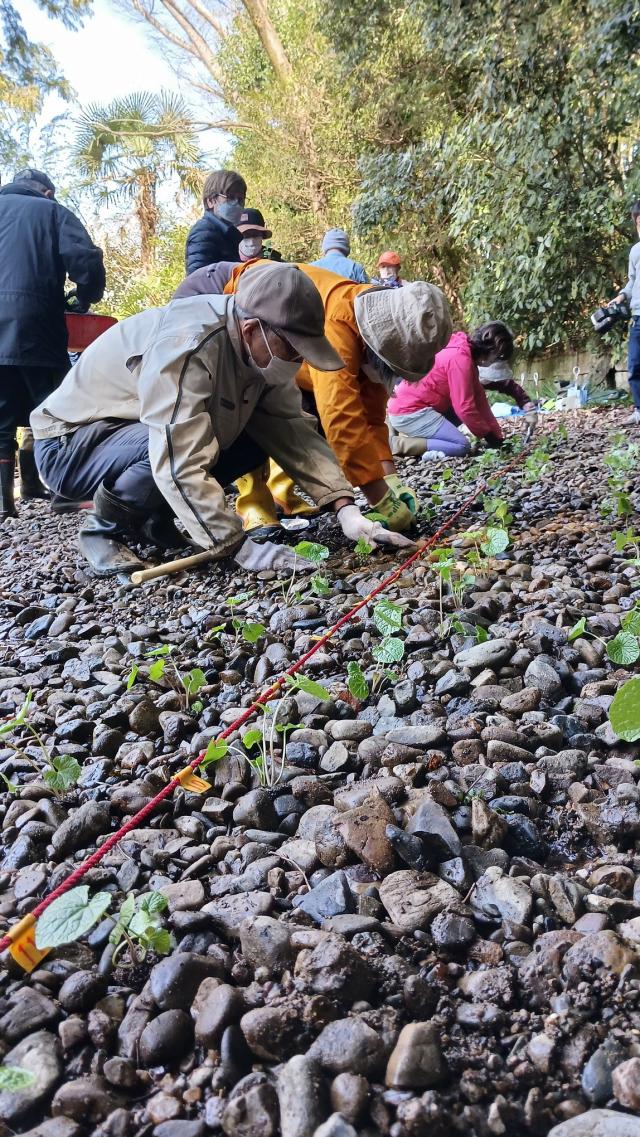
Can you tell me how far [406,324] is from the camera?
97.8 inches

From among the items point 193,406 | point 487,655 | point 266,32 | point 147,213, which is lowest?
point 487,655

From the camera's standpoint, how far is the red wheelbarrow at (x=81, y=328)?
4141mm

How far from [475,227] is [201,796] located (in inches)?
298

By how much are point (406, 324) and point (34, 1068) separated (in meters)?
2.20

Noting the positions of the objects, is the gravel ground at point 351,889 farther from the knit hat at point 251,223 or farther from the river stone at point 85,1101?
the knit hat at point 251,223

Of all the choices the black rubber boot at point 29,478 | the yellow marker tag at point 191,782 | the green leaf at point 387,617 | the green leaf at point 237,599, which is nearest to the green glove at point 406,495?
the green leaf at point 237,599

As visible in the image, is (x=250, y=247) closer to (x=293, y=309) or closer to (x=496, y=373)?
(x=293, y=309)

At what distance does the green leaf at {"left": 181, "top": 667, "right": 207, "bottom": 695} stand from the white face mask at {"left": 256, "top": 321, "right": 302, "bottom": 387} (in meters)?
1.02

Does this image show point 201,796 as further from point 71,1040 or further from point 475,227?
point 475,227

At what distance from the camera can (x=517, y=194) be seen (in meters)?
7.05

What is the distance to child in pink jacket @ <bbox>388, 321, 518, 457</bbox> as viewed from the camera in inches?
175

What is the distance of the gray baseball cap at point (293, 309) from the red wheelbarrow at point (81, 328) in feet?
7.24

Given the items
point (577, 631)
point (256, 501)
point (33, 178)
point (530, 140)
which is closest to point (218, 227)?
point (33, 178)

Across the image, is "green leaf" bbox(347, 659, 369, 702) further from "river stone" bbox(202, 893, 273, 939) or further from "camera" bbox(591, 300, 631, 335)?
"camera" bbox(591, 300, 631, 335)
